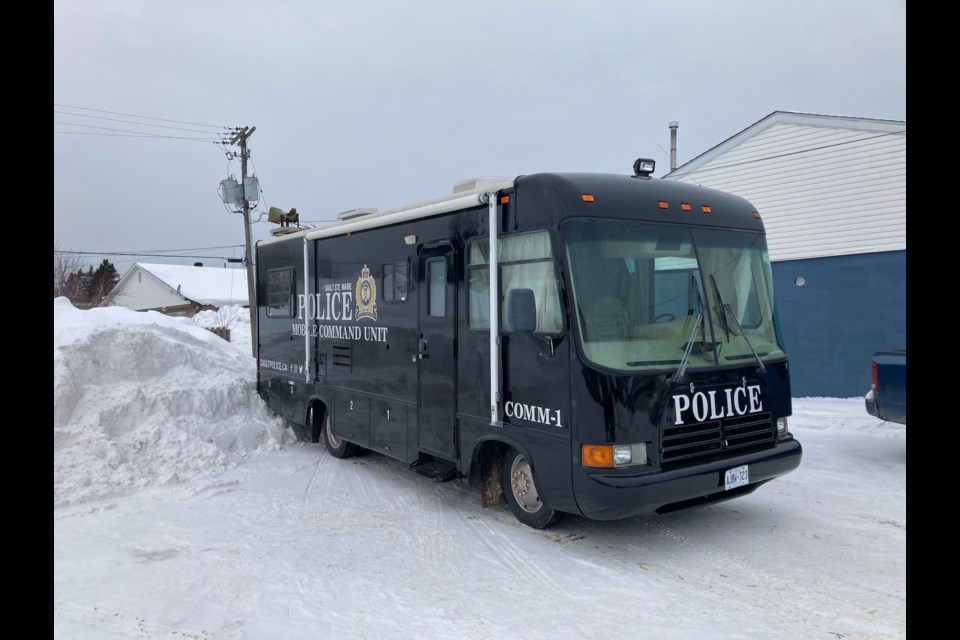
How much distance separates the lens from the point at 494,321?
19.4ft

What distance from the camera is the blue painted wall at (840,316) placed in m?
12.8

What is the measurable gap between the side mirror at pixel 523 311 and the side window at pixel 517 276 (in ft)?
0.47

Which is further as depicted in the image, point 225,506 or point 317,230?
point 317,230

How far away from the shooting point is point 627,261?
545cm

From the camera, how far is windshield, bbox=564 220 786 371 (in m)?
5.27

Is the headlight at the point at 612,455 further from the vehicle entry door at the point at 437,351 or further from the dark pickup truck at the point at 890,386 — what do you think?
the dark pickup truck at the point at 890,386

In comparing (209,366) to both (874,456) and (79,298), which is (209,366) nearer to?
(874,456)

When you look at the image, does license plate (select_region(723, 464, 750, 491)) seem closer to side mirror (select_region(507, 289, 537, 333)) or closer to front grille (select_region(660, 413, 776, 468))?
front grille (select_region(660, 413, 776, 468))

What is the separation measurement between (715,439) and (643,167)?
2.46 m

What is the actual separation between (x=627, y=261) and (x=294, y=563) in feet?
11.4

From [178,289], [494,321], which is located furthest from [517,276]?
[178,289]

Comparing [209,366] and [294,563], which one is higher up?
[209,366]

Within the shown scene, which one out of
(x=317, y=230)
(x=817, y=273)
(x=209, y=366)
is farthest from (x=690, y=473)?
(x=817, y=273)
